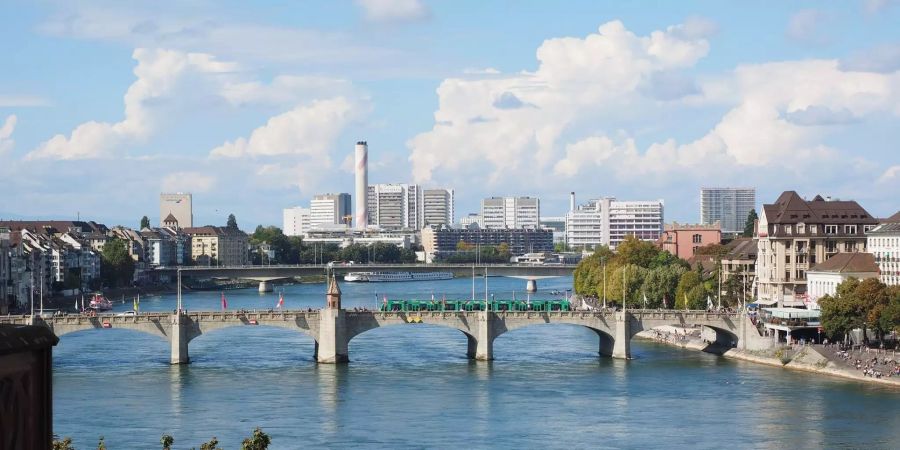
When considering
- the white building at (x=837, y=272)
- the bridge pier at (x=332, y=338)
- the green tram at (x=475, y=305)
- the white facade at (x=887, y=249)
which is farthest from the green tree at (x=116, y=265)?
the white facade at (x=887, y=249)

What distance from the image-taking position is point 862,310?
83938 mm

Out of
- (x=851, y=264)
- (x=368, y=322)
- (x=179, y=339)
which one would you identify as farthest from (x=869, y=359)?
(x=179, y=339)

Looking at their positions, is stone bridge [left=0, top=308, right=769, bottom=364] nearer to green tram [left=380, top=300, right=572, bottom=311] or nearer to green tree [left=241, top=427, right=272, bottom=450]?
green tram [left=380, top=300, right=572, bottom=311]

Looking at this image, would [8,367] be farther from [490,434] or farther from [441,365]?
[441,365]

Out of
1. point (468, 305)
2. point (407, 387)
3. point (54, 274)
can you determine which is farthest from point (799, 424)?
point (54, 274)

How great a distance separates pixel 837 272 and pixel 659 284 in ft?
74.5

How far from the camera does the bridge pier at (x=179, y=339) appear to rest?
81812mm

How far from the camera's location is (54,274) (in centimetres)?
16775

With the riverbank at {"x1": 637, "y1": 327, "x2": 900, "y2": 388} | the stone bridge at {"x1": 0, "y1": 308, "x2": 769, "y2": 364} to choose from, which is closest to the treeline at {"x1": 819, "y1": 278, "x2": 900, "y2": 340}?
the riverbank at {"x1": 637, "y1": 327, "x2": 900, "y2": 388}

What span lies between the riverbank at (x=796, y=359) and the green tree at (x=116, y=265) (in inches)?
3916

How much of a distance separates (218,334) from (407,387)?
4151cm

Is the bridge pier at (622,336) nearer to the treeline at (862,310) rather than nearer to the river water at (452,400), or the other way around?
the river water at (452,400)

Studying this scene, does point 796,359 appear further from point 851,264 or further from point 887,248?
point 887,248

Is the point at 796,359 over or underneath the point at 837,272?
underneath
